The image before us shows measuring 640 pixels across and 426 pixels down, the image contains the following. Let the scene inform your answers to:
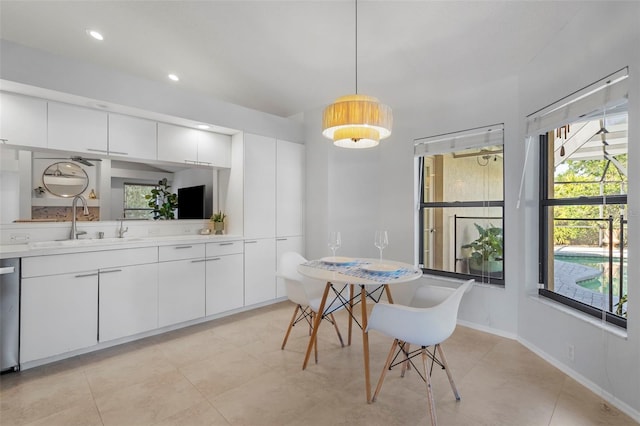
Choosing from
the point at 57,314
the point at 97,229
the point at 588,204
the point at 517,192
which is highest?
the point at 517,192

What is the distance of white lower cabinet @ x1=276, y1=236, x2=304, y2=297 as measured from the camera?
393cm

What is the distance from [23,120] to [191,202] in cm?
165

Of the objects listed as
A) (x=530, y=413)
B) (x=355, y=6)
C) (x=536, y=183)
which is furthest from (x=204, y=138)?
(x=530, y=413)

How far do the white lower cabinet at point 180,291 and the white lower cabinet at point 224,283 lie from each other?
9cm

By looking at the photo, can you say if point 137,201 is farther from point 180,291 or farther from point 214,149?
point 180,291

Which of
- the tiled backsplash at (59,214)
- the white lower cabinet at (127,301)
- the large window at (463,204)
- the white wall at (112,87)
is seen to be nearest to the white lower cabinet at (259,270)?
the white lower cabinet at (127,301)

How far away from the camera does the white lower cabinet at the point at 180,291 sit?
294cm

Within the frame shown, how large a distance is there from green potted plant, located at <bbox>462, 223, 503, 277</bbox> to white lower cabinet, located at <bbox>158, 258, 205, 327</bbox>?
294cm

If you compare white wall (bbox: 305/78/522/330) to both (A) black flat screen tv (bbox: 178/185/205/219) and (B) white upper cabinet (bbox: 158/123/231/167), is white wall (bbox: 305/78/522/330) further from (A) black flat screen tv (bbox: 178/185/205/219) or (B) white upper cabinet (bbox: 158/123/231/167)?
(A) black flat screen tv (bbox: 178/185/205/219)

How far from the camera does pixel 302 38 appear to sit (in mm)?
2447

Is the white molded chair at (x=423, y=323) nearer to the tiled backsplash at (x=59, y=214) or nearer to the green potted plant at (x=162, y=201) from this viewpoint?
the green potted plant at (x=162, y=201)

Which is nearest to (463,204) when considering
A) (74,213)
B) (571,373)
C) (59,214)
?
(571,373)

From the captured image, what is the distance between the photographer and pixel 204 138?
351 cm

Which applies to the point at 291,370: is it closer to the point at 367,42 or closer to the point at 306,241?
the point at 306,241
